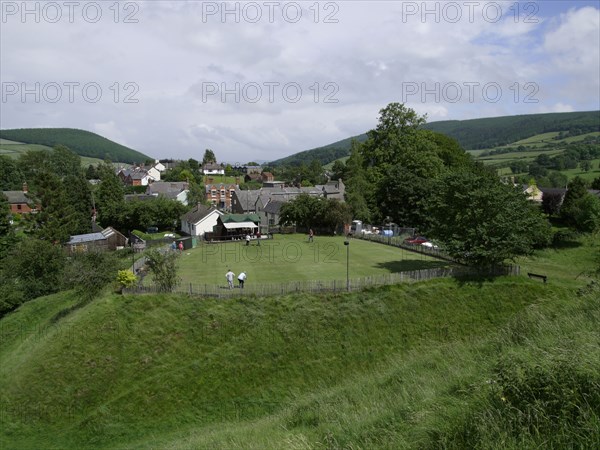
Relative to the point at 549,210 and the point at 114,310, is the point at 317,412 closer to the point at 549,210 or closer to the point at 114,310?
the point at 114,310

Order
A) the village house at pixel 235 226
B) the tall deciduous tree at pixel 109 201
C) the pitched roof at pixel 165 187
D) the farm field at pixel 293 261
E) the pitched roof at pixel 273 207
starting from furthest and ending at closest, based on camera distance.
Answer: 1. the pitched roof at pixel 165 187
2. the tall deciduous tree at pixel 109 201
3. the pitched roof at pixel 273 207
4. the village house at pixel 235 226
5. the farm field at pixel 293 261

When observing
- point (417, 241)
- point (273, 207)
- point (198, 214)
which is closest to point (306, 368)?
point (417, 241)

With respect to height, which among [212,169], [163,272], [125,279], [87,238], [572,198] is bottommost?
[87,238]

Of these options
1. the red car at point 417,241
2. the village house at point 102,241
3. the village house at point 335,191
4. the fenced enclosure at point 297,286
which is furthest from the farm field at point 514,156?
the fenced enclosure at point 297,286

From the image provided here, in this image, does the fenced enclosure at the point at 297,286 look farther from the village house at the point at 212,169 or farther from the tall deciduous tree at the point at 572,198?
the village house at the point at 212,169

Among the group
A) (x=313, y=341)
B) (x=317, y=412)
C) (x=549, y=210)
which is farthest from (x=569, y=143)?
(x=317, y=412)

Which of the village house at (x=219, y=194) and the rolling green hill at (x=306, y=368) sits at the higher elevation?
the village house at (x=219, y=194)

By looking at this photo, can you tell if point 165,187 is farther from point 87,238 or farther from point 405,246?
point 405,246
